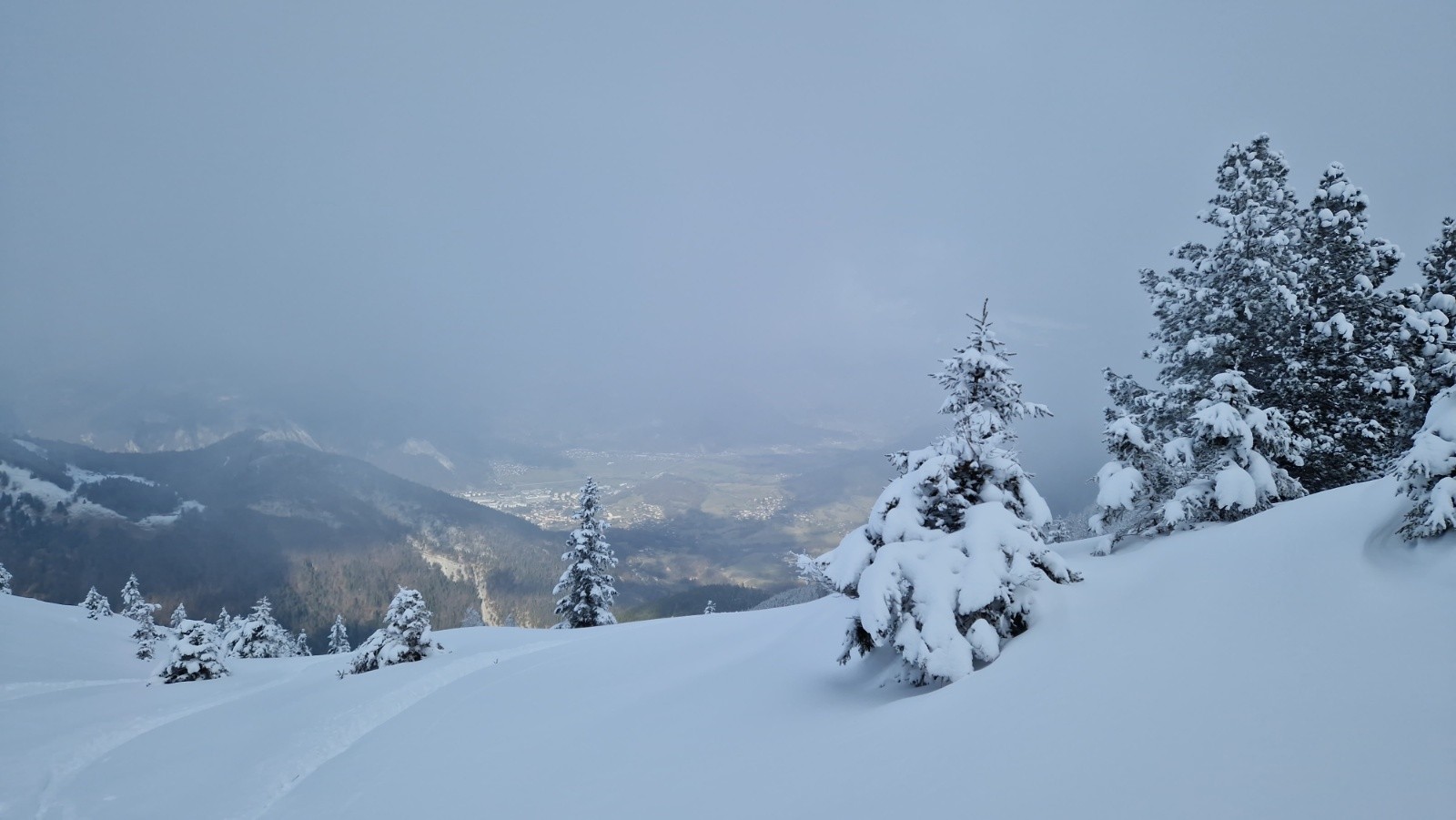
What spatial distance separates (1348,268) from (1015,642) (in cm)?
1936

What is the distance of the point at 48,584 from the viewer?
15538 cm

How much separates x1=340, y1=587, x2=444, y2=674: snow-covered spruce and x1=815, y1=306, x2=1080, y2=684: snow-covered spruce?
50.1ft

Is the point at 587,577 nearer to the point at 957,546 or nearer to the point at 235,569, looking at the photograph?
the point at 957,546

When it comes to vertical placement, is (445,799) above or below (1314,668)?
below

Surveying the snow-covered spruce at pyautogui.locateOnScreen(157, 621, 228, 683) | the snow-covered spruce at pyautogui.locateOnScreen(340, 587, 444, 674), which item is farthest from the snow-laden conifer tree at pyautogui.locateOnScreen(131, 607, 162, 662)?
the snow-covered spruce at pyautogui.locateOnScreen(340, 587, 444, 674)

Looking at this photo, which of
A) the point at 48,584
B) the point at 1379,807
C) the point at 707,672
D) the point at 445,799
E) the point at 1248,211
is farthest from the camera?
the point at 48,584

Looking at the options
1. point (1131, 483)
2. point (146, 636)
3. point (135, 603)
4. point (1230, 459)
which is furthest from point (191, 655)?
point (135, 603)

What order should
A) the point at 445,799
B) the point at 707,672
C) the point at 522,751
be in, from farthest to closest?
the point at 707,672 < the point at 522,751 < the point at 445,799

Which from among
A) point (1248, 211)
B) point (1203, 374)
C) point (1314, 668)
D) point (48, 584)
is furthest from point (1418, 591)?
point (48, 584)

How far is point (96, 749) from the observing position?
34.9 ft

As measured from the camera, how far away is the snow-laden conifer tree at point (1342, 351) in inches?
641

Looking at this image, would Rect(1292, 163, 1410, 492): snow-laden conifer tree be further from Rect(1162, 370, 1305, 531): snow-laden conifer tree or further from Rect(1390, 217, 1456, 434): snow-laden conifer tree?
Rect(1162, 370, 1305, 531): snow-laden conifer tree

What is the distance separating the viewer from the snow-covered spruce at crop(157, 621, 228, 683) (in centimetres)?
1767

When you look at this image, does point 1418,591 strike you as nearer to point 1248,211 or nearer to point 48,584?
point 1248,211
